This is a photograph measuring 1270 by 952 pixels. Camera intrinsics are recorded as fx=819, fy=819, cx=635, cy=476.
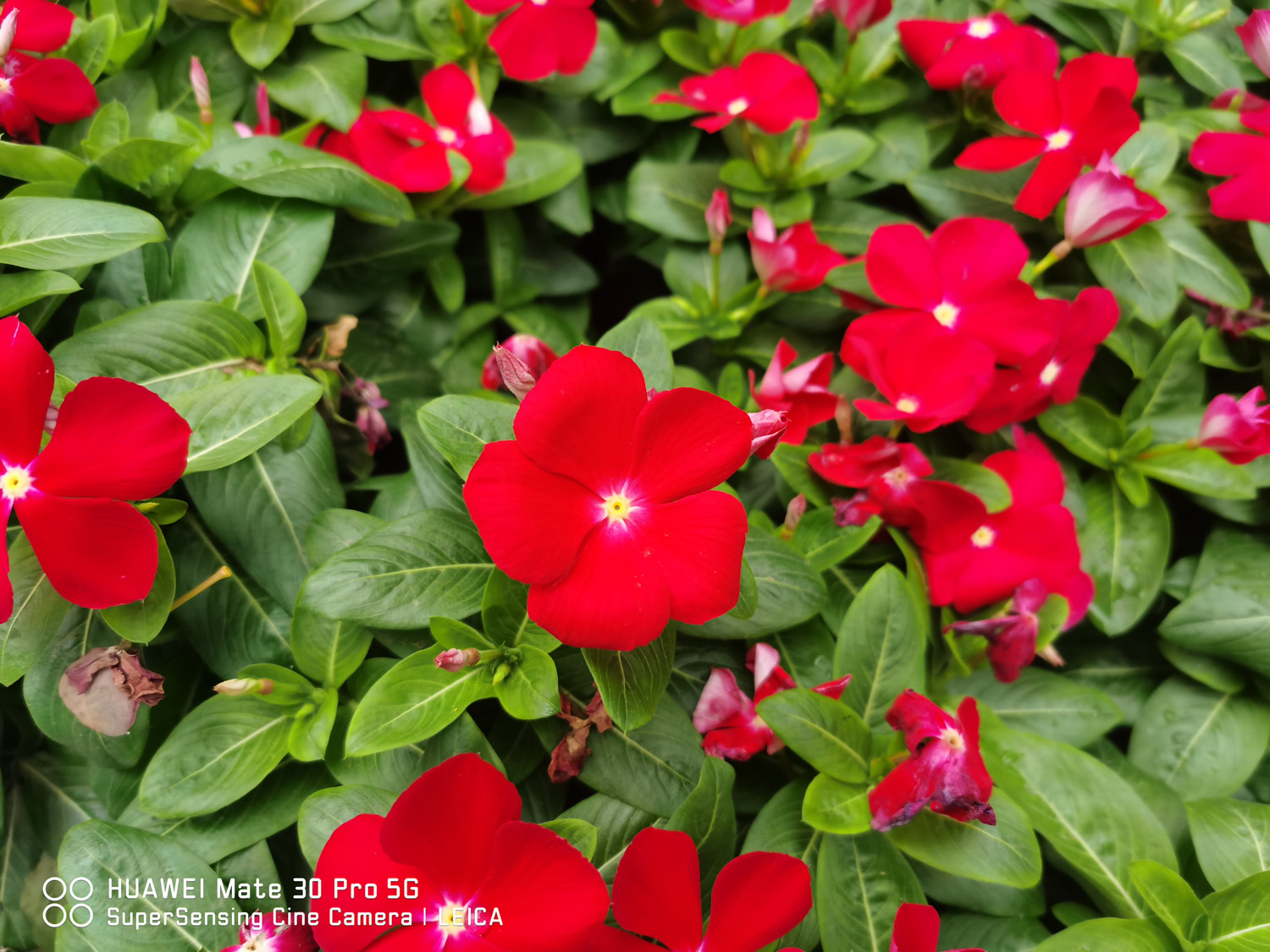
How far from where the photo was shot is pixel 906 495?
3.20 ft

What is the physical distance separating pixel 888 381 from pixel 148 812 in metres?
0.95

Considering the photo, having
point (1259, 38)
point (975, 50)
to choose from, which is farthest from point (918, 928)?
Answer: point (1259, 38)

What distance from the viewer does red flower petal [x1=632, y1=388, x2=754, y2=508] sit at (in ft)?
2.16

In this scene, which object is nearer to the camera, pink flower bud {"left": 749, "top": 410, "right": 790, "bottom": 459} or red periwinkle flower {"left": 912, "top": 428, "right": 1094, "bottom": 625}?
pink flower bud {"left": 749, "top": 410, "right": 790, "bottom": 459}

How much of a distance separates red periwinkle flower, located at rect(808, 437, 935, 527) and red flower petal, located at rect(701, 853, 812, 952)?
0.42 m

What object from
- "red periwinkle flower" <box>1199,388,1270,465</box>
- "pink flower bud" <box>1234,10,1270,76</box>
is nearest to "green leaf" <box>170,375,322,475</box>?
"red periwinkle flower" <box>1199,388,1270,465</box>

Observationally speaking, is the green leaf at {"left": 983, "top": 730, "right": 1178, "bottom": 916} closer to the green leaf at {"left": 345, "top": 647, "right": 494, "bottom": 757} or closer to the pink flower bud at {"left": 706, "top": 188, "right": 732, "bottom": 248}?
the green leaf at {"left": 345, "top": 647, "right": 494, "bottom": 757}

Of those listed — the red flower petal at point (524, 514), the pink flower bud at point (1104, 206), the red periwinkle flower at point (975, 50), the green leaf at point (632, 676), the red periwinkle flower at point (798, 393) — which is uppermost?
the red periwinkle flower at point (975, 50)

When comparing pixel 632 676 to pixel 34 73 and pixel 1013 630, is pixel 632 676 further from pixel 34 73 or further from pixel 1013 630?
pixel 34 73

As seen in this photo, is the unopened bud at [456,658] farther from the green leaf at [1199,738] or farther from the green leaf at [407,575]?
the green leaf at [1199,738]

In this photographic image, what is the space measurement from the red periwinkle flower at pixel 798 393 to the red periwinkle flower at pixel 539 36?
0.54 metres

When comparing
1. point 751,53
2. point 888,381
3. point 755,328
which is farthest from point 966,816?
point 751,53

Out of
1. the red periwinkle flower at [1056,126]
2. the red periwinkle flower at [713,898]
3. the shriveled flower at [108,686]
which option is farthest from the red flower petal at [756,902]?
the red periwinkle flower at [1056,126]

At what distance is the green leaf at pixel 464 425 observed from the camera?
807mm
